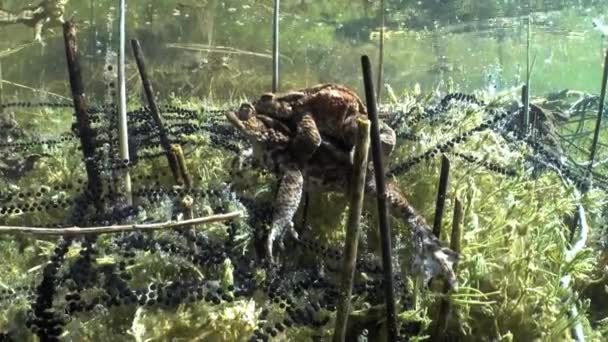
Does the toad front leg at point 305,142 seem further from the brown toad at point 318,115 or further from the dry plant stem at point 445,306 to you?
the dry plant stem at point 445,306

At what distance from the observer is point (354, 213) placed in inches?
36.1

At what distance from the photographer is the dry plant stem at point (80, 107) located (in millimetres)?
1447

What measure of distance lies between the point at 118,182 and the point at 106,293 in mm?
478

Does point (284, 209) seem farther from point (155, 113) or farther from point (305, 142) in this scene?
point (155, 113)

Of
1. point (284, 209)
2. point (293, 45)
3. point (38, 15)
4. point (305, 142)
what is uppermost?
point (38, 15)

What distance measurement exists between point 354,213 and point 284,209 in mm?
412

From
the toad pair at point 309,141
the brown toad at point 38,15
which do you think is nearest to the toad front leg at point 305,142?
the toad pair at point 309,141

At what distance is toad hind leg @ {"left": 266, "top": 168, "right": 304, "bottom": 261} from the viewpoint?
51.0 inches

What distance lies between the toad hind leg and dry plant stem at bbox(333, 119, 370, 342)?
0.32 m

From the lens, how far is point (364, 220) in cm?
147

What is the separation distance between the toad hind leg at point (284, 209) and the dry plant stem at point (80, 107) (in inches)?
17.5

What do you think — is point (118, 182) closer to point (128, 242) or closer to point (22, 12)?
point (128, 242)

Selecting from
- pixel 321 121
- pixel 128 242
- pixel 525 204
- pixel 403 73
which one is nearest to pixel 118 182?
pixel 128 242

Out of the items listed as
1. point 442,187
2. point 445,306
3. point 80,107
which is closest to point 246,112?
point 80,107
